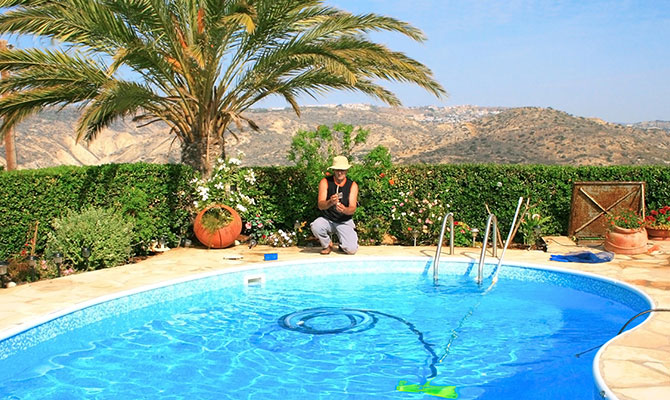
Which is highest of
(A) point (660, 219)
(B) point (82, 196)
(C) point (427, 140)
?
(C) point (427, 140)

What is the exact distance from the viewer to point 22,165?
54.8 m

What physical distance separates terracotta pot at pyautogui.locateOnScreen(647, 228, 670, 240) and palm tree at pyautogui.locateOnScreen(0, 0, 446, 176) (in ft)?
14.0

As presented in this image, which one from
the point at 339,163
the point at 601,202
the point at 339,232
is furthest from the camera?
the point at 601,202

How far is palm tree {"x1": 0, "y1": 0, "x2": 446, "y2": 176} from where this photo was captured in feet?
25.9

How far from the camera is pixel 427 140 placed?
53750mm

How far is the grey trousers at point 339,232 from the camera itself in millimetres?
8977

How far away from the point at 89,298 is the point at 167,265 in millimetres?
2033

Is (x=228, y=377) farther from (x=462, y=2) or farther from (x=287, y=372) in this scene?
(x=462, y=2)

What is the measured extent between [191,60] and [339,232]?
3.70m

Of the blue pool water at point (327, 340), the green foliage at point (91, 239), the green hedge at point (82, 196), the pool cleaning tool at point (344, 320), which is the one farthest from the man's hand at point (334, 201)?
the green foliage at point (91, 239)

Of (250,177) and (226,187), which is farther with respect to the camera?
(250,177)

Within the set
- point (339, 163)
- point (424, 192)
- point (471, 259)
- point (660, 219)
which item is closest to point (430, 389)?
point (471, 259)

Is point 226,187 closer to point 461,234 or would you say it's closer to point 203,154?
point 203,154

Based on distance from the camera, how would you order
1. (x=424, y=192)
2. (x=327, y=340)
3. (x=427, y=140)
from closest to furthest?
(x=327, y=340)
(x=424, y=192)
(x=427, y=140)
